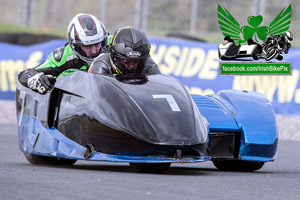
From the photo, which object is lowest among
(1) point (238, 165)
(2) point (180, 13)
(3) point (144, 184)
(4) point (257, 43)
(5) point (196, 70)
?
(5) point (196, 70)

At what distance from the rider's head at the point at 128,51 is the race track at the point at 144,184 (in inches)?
38.5

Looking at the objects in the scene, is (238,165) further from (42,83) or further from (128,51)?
(42,83)

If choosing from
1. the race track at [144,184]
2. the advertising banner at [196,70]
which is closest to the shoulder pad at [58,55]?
the race track at [144,184]

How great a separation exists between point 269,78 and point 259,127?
286 inches

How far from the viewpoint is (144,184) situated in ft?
19.1

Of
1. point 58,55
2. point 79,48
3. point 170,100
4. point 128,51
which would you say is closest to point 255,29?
point 79,48

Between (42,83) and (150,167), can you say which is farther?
(42,83)

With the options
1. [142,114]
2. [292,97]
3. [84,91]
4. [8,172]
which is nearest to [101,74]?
[84,91]

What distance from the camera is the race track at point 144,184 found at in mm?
5215

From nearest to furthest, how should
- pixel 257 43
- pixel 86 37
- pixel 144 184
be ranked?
pixel 144 184, pixel 86 37, pixel 257 43

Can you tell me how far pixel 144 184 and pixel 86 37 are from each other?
299cm

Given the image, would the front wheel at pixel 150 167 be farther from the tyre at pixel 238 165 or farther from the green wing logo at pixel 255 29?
the green wing logo at pixel 255 29

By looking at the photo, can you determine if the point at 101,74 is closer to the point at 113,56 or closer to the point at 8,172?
the point at 113,56

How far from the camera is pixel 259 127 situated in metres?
7.45
